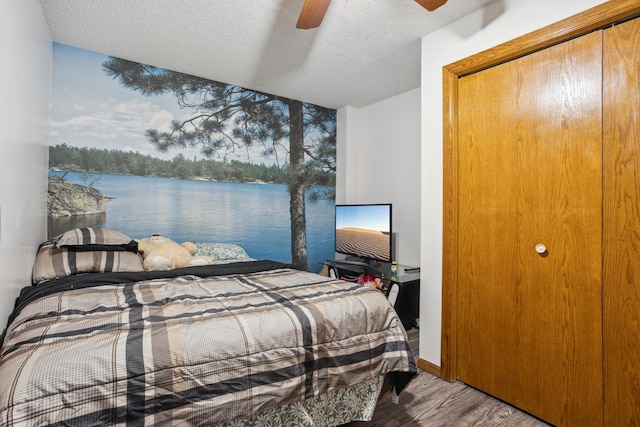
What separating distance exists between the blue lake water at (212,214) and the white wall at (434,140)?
5.84ft

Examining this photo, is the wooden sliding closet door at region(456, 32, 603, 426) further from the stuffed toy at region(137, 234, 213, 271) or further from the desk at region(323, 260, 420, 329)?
the stuffed toy at region(137, 234, 213, 271)

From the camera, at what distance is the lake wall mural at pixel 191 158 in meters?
2.71

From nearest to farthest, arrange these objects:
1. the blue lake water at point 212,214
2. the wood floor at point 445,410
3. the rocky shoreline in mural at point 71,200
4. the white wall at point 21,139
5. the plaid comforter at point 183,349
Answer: the plaid comforter at point 183,349 < the white wall at point 21,139 < the wood floor at point 445,410 < the rocky shoreline in mural at point 71,200 < the blue lake water at point 212,214

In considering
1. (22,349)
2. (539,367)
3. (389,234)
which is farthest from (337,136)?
(22,349)

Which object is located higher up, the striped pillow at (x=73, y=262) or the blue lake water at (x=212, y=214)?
A: the blue lake water at (x=212, y=214)

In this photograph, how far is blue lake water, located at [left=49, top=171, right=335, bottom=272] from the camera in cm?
289

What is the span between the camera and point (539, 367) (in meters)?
1.89

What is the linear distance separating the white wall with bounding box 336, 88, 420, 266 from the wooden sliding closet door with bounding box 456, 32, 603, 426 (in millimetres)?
1216

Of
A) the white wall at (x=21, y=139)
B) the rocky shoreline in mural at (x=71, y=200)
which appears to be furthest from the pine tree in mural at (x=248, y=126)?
the white wall at (x=21, y=139)

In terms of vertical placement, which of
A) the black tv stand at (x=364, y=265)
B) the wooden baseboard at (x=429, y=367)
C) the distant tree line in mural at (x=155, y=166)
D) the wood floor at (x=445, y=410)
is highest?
the distant tree line in mural at (x=155, y=166)

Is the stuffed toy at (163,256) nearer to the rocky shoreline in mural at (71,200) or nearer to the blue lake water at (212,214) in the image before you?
the blue lake water at (212,214)

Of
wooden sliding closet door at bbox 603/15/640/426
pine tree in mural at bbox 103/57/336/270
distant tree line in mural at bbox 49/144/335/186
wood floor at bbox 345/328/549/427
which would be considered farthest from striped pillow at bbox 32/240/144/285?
wooden sliding closet door at bbox 603/15/640/426

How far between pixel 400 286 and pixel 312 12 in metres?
2.35

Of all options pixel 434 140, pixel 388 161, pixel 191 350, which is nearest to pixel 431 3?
pixel 434 140
